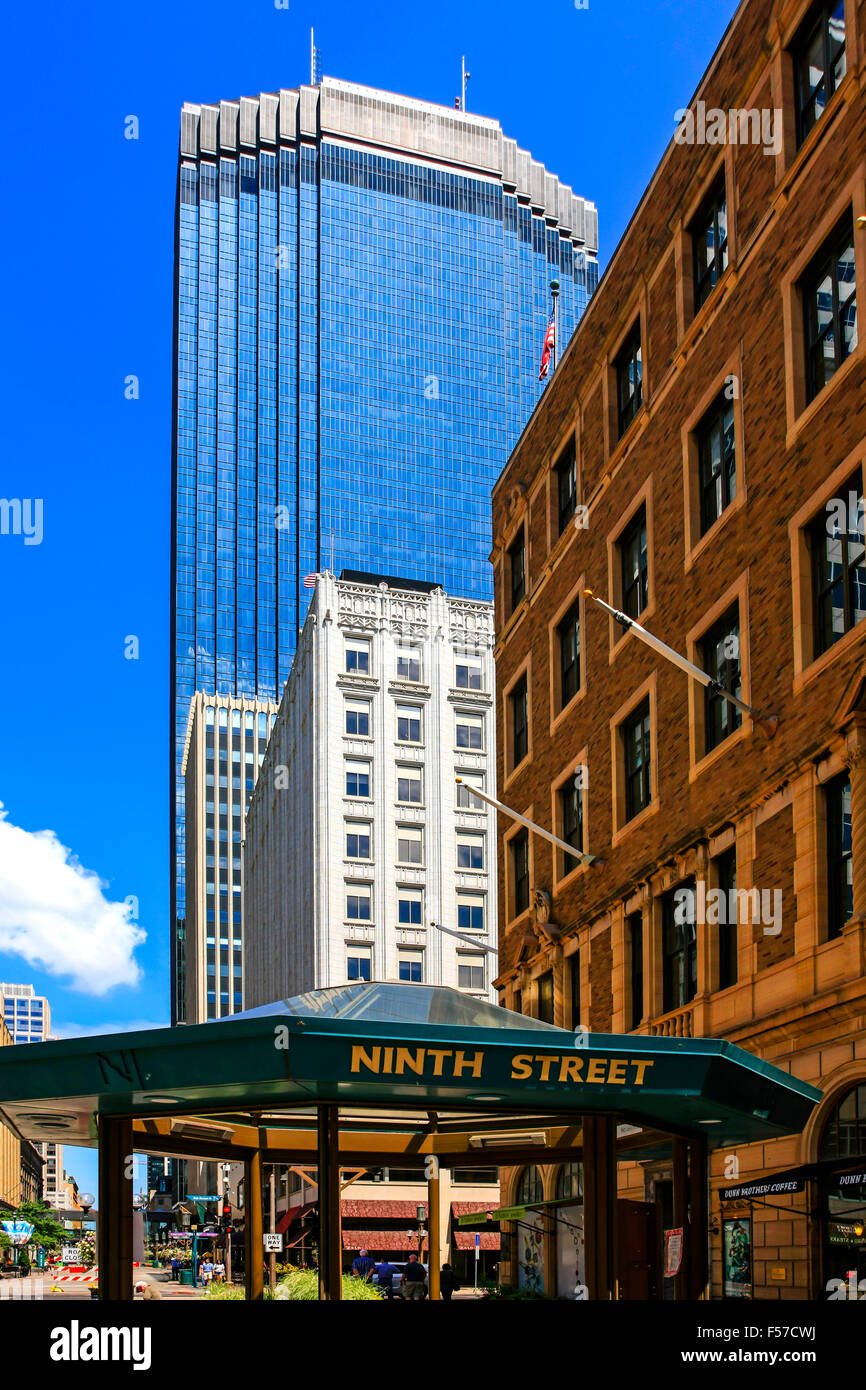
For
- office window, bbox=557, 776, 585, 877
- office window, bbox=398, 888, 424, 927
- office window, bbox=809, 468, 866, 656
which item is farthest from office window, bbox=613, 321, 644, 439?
office window, bbox=398, 888, 424, 927

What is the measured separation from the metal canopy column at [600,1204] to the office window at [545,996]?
80.2 ft

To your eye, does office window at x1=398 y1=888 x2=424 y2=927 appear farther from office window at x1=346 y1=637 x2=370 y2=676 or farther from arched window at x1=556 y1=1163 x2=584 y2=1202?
arched window at x1=556 y1=1163 x2=584 y2=1202

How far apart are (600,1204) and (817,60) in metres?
18.7

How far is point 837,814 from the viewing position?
21.1m

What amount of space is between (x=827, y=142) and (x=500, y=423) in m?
176

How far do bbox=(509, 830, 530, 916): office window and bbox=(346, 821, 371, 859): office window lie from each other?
171ft

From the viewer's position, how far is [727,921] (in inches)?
978

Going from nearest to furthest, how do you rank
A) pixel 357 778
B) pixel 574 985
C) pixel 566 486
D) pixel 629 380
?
pixel 629 380
pixel 574 985
pixel 566 486
pixel 357 778

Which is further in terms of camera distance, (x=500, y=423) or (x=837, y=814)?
→ (x=500, y=423)

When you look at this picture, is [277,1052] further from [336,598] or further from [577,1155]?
[336,598]

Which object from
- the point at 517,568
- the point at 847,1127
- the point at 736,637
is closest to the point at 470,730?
the point at 517,568

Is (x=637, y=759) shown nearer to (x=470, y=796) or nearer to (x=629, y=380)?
(x=629, y=380)

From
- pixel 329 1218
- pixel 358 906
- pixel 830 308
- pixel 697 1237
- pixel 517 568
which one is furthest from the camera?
pixel 358 906
